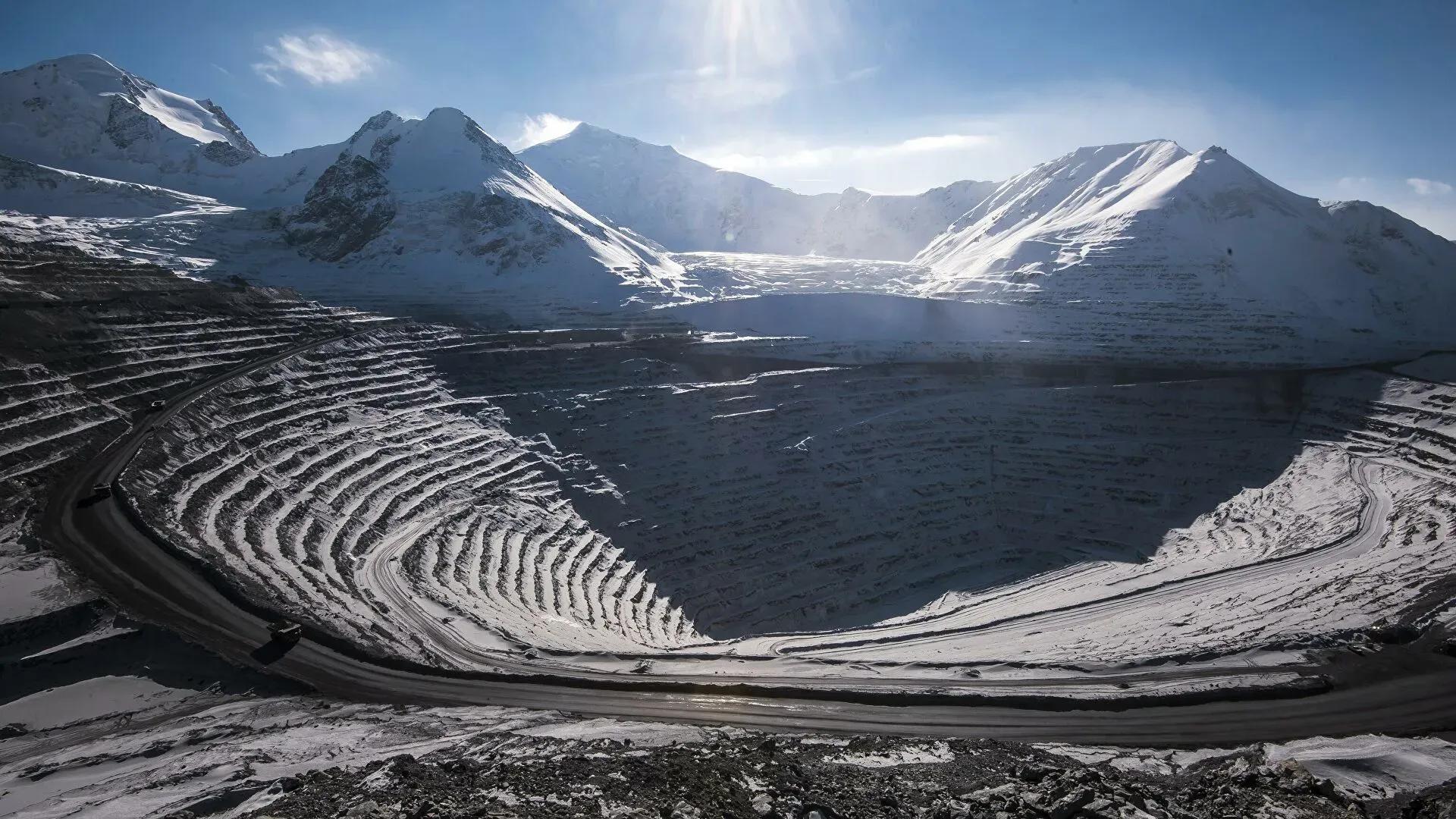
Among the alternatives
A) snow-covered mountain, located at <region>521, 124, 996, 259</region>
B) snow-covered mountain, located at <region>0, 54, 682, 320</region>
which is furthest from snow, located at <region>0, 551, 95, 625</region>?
snow-covered mountain, located at <region>521, 124, 996, 259</region>

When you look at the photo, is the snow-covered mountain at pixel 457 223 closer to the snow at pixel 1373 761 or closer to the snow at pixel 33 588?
the snow at pixel 33 588

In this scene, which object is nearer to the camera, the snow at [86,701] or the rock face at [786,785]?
the rock face at [786,785]

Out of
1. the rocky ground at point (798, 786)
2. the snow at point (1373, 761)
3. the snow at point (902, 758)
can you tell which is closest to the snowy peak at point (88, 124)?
the rocky ground at point (798, 786)

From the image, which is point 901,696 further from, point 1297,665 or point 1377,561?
point 1377,561

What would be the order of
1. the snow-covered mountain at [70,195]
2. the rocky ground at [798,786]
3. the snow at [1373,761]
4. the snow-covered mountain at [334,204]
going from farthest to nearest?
the snow-covered mountain at [70,195]
the snow-covered mountain at [334,204]
the snow at [1373,761]
the rocky ground at [798,786]

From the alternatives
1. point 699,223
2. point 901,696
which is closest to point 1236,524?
point 901,696

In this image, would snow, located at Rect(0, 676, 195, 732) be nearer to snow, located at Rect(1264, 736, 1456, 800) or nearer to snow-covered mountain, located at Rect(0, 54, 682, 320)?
snow, located at Rect(1264, 736, 1456, 800)
